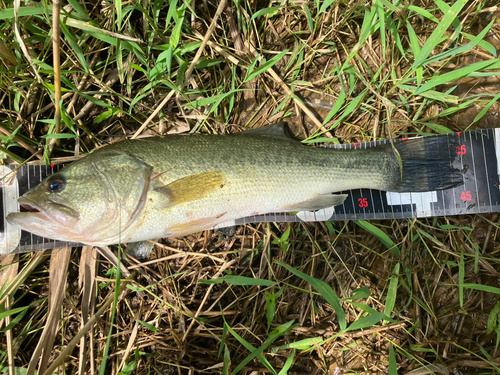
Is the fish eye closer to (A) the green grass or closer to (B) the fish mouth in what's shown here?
(B) the fish mouth

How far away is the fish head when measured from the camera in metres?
2.35

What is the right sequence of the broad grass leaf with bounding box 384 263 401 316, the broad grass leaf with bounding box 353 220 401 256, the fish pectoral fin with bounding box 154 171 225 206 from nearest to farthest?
the fish pectoral fin with bounding box 154 171 225 206
the broad grass leaf with bounding box 384 263 401 316
the broad grass leaf with bounding box 353 220 401 256

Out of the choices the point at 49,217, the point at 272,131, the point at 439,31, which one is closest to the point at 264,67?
the point at 272,131

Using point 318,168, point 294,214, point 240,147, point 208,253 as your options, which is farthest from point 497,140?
point 208,253

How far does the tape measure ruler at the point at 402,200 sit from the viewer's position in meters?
2.90

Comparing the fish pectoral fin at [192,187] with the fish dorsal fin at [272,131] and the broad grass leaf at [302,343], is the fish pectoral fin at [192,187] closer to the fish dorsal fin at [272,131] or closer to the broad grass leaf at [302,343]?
the fish dorsal fin at [272,131]

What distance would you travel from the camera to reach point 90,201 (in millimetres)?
2389

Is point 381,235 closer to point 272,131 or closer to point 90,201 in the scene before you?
point 272,131

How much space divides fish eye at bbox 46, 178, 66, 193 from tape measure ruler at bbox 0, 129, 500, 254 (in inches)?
27.7

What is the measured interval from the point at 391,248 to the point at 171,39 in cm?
281

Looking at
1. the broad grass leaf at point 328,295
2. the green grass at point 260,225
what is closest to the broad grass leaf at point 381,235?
the green grass at point 260,225

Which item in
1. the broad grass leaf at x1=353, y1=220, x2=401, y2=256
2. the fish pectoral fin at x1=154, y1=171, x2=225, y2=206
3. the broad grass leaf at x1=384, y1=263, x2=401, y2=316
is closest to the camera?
the fish pectoral fin at x1=154, y1=171, x2=225, y2=206

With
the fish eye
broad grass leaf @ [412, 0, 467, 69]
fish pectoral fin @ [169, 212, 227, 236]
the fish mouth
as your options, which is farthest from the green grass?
the fish mouth

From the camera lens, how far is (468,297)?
3006 millimetres
